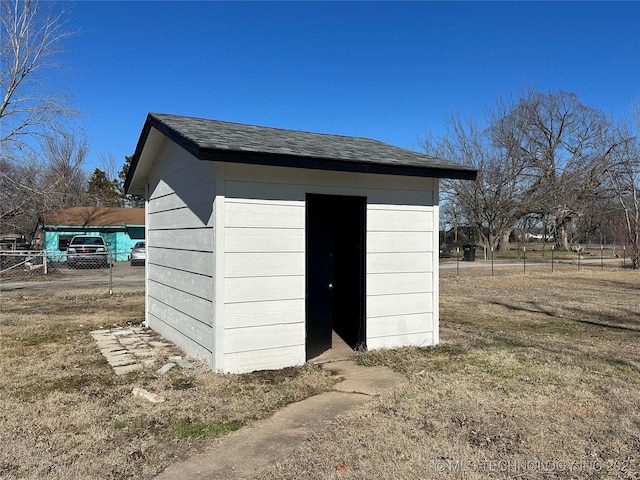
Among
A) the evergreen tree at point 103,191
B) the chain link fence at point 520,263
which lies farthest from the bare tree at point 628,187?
the evergreen tree at point 103,191

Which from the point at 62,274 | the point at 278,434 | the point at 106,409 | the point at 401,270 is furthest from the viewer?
the point at 62,274

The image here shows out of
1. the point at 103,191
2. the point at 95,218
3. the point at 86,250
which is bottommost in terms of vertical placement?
the point at 86,250

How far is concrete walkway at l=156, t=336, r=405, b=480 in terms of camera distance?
10.0 feet

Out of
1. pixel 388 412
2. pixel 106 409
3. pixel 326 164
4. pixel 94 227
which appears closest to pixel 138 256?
pixel 94 227

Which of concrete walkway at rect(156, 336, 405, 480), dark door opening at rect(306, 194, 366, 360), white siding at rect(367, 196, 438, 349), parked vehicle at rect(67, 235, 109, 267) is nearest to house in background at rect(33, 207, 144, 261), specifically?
parked vehicle at rect(67, 235, 109, 267)

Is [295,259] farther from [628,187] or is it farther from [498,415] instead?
[628,187]

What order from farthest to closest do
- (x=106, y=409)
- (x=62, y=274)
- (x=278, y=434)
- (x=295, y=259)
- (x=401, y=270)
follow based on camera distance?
(x=62, y=274) < (x=401, y=270) < (x=295, y=259) < (x=106, y=409) < (x=278, y=434)

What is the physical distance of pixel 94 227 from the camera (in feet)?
103

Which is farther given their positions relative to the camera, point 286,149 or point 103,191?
point 103,191

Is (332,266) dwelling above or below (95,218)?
below

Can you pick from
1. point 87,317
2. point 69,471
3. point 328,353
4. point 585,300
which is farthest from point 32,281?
point 585,300

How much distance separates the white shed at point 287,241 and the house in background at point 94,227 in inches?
1008

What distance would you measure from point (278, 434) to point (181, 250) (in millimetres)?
3482

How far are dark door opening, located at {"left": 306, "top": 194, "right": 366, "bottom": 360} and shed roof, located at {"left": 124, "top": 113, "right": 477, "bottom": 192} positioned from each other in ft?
1.71
